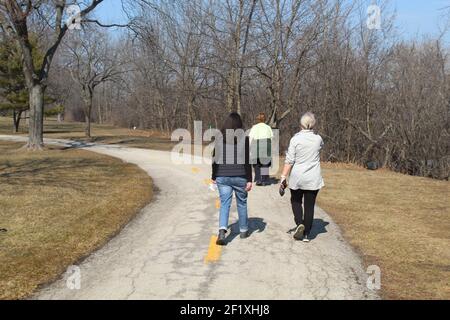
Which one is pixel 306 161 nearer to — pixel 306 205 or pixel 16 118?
pixel 306 205

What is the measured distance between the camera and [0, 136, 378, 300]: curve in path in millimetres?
5297

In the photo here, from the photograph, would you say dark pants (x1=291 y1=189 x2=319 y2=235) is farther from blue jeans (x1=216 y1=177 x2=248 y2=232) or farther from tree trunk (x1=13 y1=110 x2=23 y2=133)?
tree trunk (x1=13 y1=110 x2=23 y2=133)

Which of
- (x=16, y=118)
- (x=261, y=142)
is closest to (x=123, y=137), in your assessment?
(x=16, y=118)

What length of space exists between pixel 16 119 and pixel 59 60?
8123mm

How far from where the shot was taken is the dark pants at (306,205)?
7414 mm

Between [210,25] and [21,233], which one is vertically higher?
[210,25]

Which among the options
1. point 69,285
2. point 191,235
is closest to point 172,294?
point 69,285

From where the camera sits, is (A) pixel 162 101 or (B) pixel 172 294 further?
(A) pixel 162 101

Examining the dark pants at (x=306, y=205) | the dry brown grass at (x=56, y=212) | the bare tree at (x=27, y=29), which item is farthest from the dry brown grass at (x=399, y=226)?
the bare tree at (x=27, y=29)

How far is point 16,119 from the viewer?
45719 mm

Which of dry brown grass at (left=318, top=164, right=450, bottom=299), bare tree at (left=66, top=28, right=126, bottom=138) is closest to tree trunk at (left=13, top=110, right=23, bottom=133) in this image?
bare tree at (left=66, top=28, right=126, bottom=138)

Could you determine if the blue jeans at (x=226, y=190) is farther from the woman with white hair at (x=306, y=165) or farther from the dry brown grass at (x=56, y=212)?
the dry brown grass at (x=56, y=212)

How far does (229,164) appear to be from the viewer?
7297 millimetres
